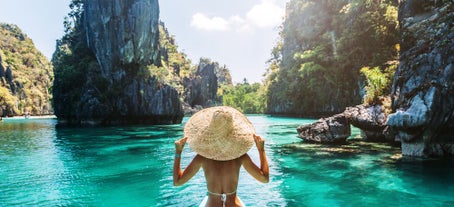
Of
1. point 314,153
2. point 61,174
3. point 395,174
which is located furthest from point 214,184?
point 314,153

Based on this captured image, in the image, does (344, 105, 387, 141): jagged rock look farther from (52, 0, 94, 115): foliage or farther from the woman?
(52, 0, 94, 115): foliage

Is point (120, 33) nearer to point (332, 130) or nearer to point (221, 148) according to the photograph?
point (332, 130)

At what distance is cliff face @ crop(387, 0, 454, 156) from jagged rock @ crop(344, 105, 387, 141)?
88.7 inches

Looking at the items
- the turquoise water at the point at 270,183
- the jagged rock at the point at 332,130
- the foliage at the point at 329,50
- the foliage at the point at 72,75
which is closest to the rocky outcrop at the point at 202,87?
the foliage at the point at 329,50

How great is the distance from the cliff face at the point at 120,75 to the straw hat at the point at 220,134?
36.9 meters

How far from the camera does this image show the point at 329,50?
131 feet

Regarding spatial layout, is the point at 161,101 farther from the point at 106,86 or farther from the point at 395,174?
the point at 395,174

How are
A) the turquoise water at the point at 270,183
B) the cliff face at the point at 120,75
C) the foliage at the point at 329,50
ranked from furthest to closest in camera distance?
the cliff face at the point at 120,75, the foliage at the point at 329,50, the turquoise water at the point at 270,183

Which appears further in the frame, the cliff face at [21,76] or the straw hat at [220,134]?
the cliff face at [21,76]

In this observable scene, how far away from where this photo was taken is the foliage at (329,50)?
1173 inches

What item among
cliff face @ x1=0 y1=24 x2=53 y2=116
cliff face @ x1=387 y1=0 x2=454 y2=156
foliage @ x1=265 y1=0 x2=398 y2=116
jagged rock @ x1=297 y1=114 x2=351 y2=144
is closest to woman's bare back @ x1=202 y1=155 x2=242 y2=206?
cliff face @ x1=387 y1=0 x2=454 y2=156

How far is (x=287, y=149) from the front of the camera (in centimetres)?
1451

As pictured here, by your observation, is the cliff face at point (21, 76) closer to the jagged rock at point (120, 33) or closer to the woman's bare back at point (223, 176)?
the jagged rock at point (120, 33)

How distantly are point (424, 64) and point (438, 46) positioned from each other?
70 centimetres
